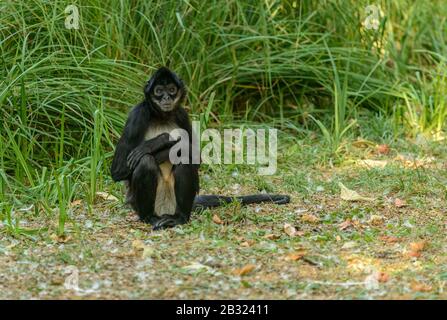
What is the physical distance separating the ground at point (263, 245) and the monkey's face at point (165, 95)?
71 cm

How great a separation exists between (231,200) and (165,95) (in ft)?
2.77

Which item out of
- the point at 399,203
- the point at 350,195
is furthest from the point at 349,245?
the point at 350,195

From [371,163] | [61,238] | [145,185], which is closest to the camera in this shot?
[61,238]

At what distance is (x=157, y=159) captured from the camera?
573cm

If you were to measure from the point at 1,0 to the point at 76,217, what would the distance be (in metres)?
1.92

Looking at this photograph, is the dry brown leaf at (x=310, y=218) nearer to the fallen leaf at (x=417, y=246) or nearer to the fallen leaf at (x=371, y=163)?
the fallen leaf at (x=417, y=246)

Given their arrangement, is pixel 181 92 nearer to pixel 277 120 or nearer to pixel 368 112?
pixel 277 120

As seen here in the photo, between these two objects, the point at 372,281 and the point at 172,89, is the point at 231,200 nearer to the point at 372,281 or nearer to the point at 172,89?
the point at 172,89

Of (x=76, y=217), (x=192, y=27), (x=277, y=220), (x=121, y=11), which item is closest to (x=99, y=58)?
(x=121, y=11)

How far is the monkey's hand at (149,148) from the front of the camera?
5.62 metres

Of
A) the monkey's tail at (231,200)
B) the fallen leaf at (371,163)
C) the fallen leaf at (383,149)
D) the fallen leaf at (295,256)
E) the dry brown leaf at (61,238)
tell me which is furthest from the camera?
the fallen leaf at (383,149)

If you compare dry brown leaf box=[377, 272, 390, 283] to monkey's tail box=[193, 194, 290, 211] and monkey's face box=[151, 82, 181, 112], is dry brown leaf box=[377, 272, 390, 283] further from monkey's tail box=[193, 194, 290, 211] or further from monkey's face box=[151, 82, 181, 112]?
monkey's face box=[151, 82, 181, 112]

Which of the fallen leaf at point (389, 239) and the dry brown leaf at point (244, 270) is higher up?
the fallen leaf at point (389, 239)

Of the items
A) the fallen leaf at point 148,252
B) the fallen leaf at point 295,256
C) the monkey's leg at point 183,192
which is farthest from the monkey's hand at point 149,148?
the fallen leaf at point 295,256
